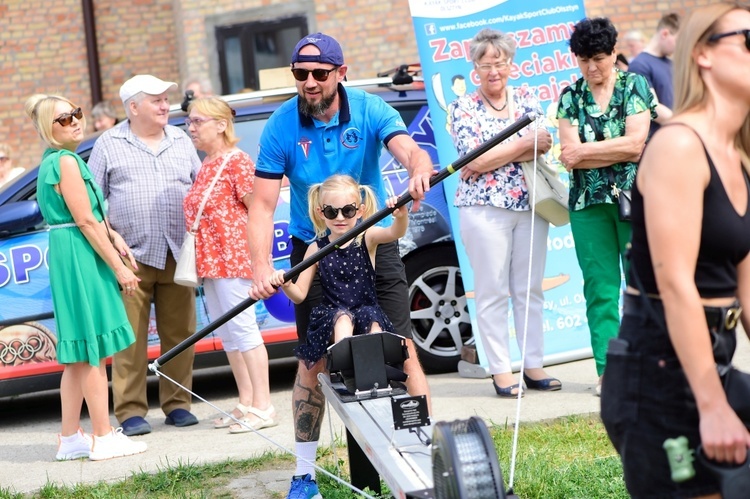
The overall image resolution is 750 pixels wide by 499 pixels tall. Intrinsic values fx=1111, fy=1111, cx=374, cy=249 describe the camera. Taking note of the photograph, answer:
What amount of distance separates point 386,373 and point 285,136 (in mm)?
1165

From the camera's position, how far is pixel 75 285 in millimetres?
6141

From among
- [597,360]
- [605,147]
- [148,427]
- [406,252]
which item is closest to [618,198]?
[605,147]

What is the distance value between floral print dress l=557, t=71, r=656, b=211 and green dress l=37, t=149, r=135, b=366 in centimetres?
271

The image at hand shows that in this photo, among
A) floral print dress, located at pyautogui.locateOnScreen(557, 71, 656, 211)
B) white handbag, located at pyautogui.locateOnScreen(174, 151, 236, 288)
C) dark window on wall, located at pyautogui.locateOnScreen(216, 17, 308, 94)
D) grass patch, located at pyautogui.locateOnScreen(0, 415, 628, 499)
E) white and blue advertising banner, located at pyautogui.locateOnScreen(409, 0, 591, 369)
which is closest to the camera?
grass patch, located at pyautogui.locateOnScreen(0, 415, 628, 499)

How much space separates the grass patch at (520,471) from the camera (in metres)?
4.66

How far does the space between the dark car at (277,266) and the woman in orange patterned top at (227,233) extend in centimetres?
55

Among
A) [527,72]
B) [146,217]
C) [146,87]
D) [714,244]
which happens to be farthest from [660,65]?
[714,244]

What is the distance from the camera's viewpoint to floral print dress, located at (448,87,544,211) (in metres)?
6.62

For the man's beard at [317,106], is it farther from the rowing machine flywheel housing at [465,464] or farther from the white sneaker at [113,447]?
the white sneaker at [113,447]

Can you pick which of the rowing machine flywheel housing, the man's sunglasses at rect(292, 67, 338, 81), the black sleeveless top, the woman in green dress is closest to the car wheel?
the woman in green dress

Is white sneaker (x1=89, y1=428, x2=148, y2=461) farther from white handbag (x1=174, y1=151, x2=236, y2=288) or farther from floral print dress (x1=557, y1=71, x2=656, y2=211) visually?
floral print dress (x1=557, y1=71, x2=656, y2=211)

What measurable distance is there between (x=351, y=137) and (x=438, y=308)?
2.90 m

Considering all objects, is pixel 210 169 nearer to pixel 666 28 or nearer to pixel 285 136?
pixel 285 136

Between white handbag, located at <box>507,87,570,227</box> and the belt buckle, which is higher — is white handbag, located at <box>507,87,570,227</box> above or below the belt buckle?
above
